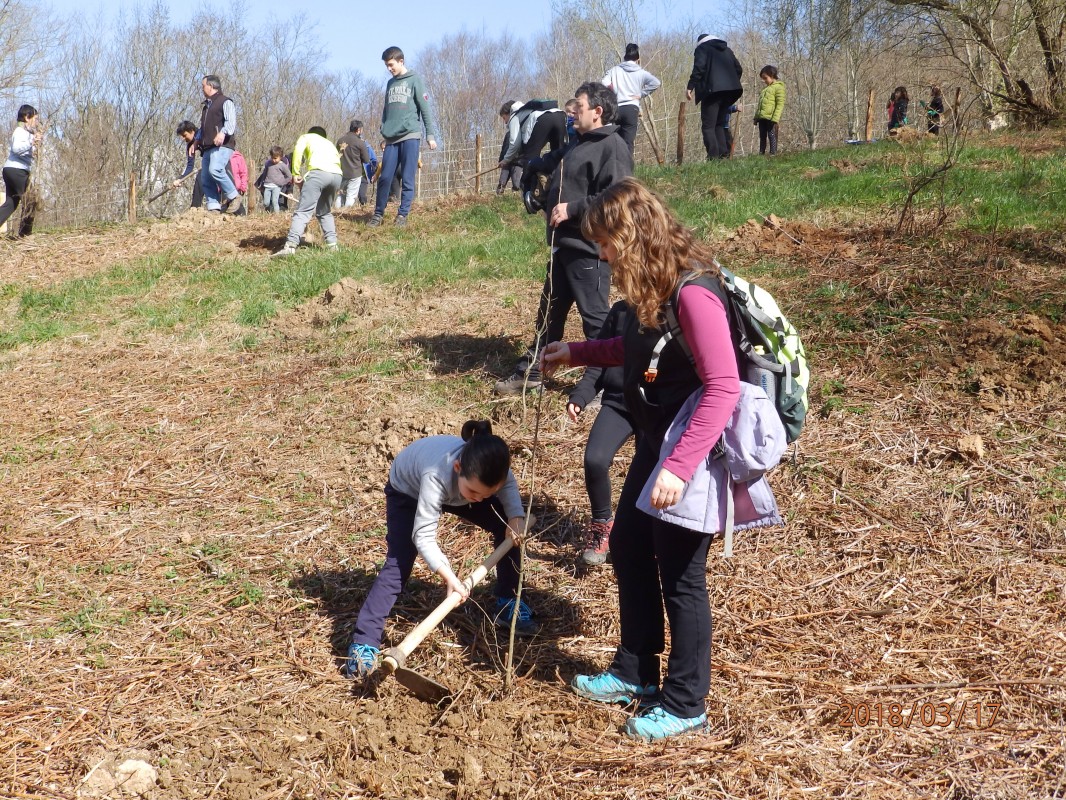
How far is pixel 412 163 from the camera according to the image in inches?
446

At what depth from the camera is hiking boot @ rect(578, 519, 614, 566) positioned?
170 inches

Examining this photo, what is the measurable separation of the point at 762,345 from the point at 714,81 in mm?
12044

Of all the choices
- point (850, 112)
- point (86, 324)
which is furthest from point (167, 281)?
point (850, 112)

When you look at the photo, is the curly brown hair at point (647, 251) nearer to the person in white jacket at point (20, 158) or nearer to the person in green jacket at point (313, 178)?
the person in green jacket at point (313, 178)

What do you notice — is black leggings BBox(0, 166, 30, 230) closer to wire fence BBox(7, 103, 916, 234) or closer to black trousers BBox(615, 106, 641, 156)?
black trousers BBox(615, 106, 641, 156)

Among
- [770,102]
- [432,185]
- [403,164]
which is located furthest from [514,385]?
[432,185]

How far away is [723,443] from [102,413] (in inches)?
205

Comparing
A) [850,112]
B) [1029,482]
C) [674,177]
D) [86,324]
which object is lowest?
[1029,482]

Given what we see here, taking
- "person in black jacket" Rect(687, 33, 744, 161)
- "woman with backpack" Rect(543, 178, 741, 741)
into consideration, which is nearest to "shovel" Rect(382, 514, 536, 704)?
"woman with backpack" Rect(543, 178, 741, 741)

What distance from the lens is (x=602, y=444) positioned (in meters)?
4.14

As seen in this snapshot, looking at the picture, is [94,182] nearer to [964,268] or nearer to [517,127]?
[517,127]

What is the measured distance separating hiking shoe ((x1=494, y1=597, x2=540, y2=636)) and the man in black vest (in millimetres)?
10138

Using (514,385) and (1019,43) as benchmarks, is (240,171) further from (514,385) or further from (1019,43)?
(1019,43)

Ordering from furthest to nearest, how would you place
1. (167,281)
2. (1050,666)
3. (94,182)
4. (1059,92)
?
Result: (94,182) → (1059,92) → (167,281) → (1050,666)
